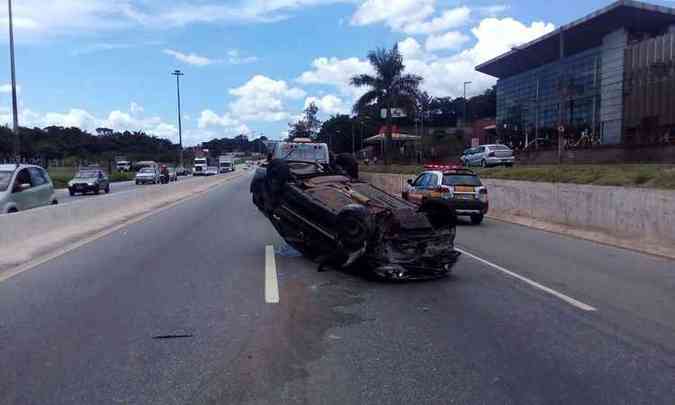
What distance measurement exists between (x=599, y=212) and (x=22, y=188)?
46.0ft

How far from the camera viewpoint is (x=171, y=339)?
6.32 metres

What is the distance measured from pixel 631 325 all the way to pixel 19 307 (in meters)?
7.11

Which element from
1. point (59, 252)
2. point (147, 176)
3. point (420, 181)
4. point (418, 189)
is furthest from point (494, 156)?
point (147, 176)

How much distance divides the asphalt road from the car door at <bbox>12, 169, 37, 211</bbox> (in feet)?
15.7

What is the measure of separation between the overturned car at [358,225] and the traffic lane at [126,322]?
108 cm

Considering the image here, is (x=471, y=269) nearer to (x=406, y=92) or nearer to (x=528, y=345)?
(x=528, y=345)

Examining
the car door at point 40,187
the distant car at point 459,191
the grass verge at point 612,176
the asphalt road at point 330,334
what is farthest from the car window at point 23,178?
the grass verge at point 612,176

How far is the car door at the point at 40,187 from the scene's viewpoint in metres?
16.3

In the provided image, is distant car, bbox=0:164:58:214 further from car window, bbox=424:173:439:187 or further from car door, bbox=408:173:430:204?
car window, bbox=424:173:439:187

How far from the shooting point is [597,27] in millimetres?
59250

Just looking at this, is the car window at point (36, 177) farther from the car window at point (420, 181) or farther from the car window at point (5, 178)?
the car window at point (420, 181)

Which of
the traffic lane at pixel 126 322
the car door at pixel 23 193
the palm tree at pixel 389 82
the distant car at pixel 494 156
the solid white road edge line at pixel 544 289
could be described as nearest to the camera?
the traffic lane at pixel 126 322

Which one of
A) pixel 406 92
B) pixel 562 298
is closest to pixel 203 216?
pixel 562 298

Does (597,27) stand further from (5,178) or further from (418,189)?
(5,178)
